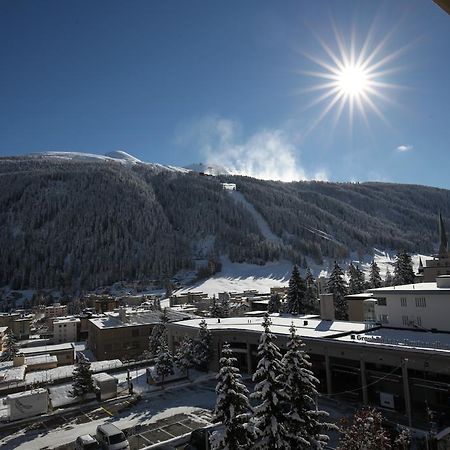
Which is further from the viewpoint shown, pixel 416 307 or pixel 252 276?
pixel 252 276

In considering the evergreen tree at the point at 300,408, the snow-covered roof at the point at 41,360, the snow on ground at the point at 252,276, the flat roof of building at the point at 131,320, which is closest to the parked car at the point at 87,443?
the evergreen tree at the point at 300,408

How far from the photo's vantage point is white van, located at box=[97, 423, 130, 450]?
23031mm

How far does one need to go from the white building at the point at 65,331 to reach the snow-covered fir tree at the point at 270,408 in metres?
73.3

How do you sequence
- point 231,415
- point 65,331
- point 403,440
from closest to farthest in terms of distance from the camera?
point 403,440, point 231,415, point 65,331

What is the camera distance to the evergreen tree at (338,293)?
57.5 metres

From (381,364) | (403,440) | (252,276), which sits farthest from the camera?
(252,276)

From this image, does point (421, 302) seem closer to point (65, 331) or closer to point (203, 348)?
point (203, 348)

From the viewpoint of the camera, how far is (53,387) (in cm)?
3928

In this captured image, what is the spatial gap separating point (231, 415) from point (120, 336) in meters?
47.6

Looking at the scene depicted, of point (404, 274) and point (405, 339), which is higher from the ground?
point (404, 274)

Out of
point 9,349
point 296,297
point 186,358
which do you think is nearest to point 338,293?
point 296,297

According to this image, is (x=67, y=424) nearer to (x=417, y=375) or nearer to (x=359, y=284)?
(x=417, y=375)

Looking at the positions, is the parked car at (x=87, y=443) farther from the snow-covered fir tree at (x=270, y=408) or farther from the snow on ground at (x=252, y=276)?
the snow on ground at (x=252, y=276)

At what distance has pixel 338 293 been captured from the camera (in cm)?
5906
